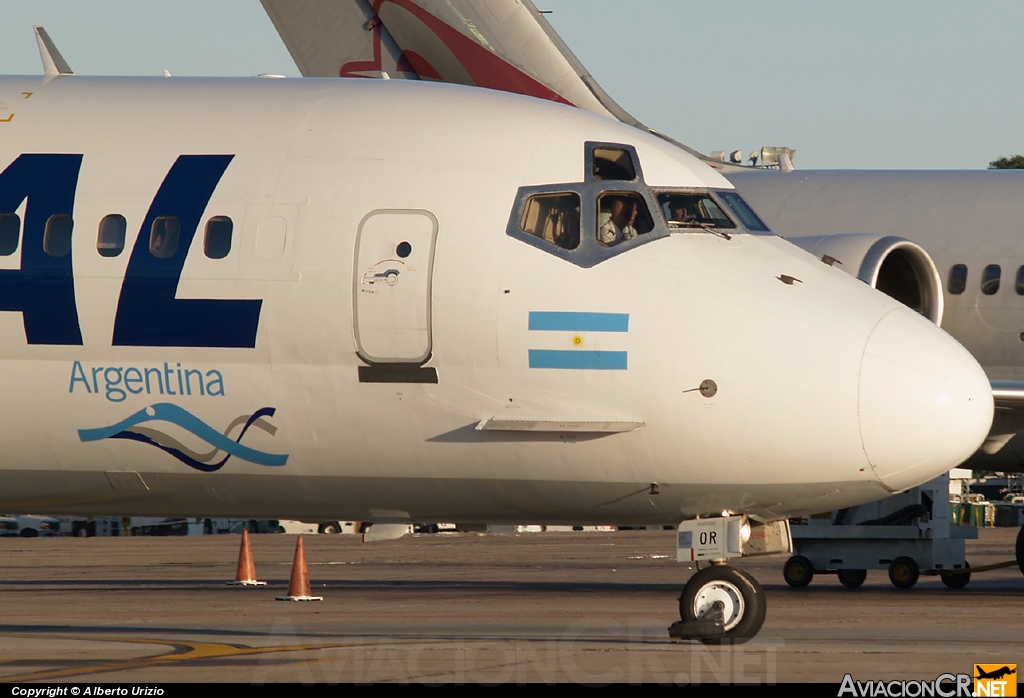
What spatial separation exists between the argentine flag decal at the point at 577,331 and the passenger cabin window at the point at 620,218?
726 millimetres

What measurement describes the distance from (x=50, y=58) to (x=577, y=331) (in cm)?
649

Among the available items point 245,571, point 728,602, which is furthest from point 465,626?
point 245,571

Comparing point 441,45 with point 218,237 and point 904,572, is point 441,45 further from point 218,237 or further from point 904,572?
point 218,237

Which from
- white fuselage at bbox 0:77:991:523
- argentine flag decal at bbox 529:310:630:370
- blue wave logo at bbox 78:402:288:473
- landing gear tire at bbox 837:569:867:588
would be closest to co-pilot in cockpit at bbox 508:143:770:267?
white fuselage at bbox 0:77:991:523

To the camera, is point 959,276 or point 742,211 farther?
point 959,276

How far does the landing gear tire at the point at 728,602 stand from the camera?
14.1m

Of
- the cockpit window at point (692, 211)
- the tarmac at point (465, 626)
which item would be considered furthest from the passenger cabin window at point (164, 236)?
the cockpit window at point (692, 211)

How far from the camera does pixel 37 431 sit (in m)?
14.7

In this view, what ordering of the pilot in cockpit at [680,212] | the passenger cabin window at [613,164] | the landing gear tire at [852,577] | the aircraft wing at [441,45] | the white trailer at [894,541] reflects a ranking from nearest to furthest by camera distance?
the pilot in cockpit at [680,212] < the passenger cabin window at [613,164] < the white trailer at [894,541] < the landing gear tire at [852,577] < the aircraft wing at [441,45]

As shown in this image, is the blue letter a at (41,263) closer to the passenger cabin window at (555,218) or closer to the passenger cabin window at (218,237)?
the passenger cabin window at (218,237)

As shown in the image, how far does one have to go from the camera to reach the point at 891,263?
81.5 feet

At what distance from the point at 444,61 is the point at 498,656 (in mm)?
18728

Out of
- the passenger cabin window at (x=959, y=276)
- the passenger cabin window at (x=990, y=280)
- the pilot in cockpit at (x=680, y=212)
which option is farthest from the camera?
the passenger cabin window at (x=959, y=276)

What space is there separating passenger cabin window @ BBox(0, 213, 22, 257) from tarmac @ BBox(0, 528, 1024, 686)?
3516 millimetres
